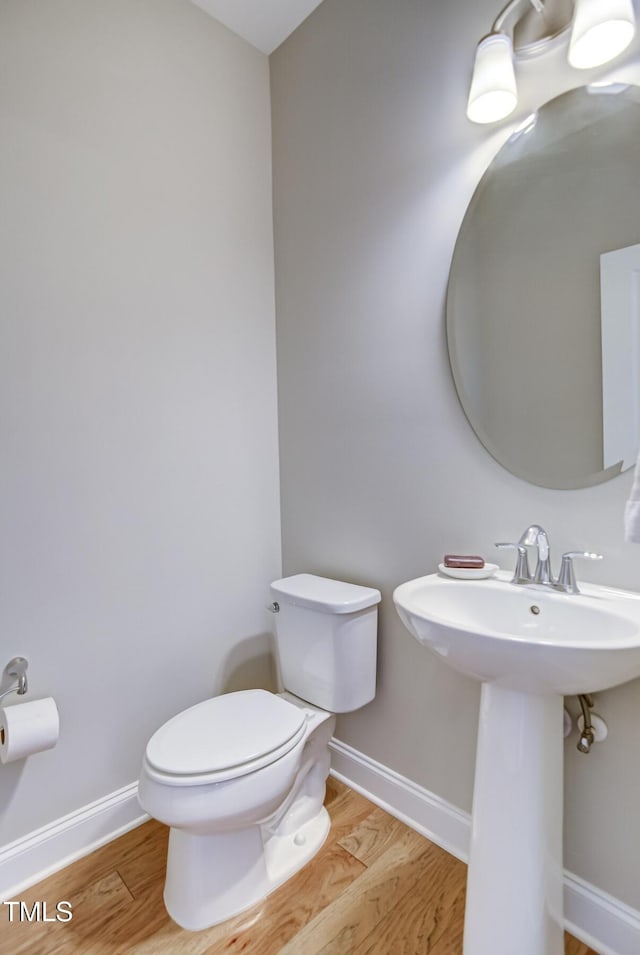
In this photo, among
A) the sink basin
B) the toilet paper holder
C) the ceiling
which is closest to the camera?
the sink basin

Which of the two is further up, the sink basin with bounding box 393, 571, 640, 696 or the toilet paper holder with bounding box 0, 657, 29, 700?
the sink basin with bounding box 393, 571, 640, 696

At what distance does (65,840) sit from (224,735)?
631 millimetres

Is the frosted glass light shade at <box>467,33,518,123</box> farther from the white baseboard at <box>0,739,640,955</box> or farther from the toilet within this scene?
the white baseboard at <box>0,739,640,955</box>

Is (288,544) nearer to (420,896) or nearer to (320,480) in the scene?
(320,480)

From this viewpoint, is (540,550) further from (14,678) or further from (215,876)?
(14,678)

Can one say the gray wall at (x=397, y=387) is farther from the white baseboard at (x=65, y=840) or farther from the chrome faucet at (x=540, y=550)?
the white baseboard at (x=65, y=840)

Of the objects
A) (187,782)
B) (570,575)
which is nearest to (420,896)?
(187,782)

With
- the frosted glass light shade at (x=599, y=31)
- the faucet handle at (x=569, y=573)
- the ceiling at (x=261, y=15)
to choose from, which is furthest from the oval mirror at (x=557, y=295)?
the ceiling at (x=261, y=15)

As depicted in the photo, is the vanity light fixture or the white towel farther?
the vanity light fixture

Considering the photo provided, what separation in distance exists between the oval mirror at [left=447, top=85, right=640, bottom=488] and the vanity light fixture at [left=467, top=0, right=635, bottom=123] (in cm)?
7

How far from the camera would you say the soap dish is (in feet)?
3.92

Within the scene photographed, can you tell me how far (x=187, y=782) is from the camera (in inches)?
42.3

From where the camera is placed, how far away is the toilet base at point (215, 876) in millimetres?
1176

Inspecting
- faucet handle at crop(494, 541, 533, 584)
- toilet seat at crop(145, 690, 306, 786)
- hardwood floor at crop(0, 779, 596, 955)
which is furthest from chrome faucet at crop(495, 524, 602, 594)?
hardwood floor at crop(0, 779, 596, 955)
